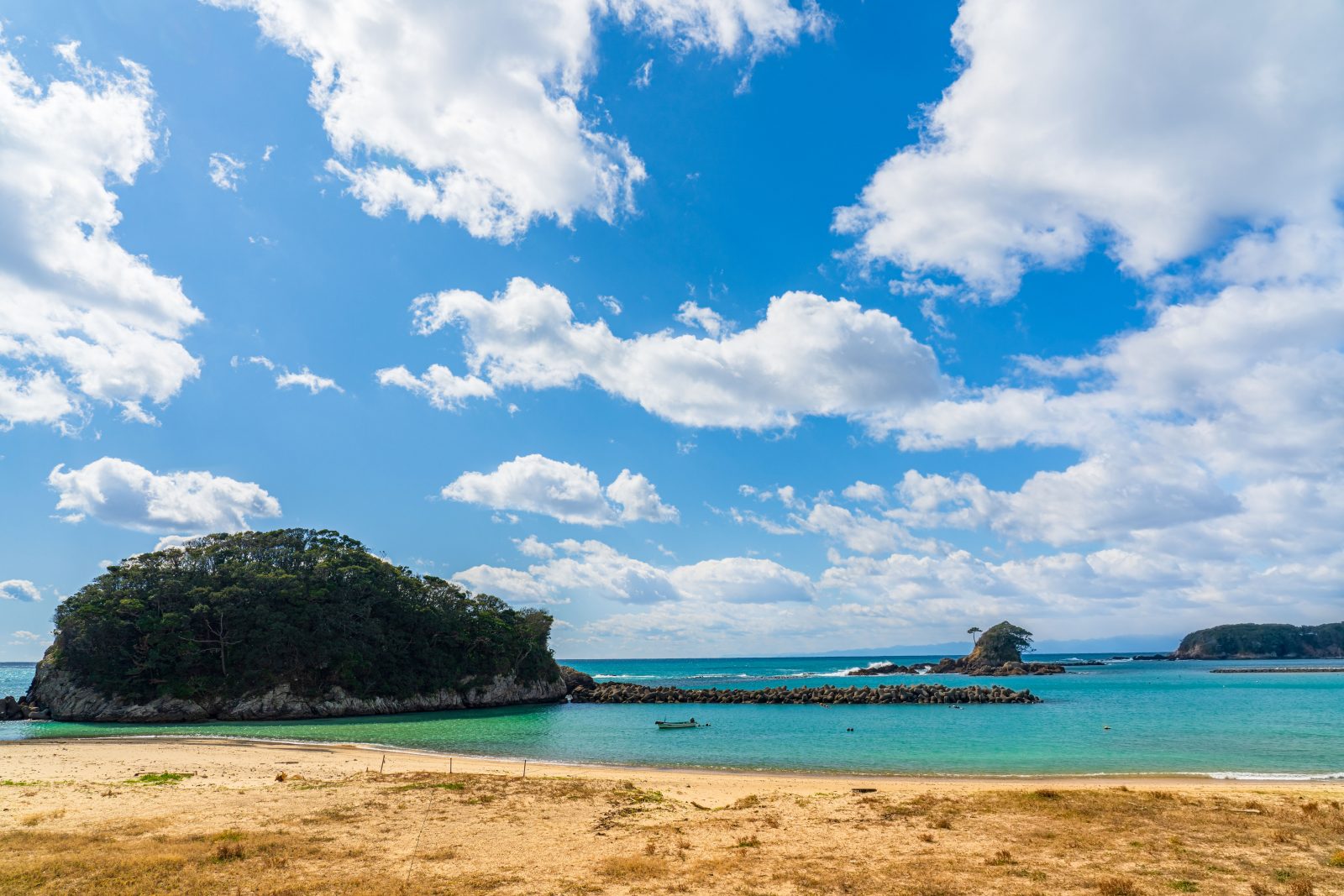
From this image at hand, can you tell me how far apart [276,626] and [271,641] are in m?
1.38

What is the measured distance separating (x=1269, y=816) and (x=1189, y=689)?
330 ft

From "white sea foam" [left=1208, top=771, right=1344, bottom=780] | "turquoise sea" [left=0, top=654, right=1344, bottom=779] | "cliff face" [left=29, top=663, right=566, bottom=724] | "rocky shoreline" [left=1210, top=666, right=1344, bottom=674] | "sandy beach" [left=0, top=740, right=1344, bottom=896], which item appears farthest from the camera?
"rocky shoreline" [left=1210, top=666, right=1344, bottom=674]

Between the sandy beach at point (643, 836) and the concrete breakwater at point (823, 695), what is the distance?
5668 cm

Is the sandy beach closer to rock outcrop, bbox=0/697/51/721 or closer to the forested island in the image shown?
the forested island

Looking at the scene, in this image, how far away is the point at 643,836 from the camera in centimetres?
1867

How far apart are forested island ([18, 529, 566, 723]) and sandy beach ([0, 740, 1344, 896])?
4197 cm

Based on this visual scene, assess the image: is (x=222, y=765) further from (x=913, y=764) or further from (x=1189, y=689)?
(x=1189, y=689)

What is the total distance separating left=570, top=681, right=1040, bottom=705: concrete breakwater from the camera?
83.2 metres

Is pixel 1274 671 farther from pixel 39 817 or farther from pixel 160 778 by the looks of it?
pixel 39 817

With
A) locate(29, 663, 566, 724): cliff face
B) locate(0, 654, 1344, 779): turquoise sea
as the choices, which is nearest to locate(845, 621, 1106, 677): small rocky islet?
locate(0, 654, 1344, 779): turquoise sea

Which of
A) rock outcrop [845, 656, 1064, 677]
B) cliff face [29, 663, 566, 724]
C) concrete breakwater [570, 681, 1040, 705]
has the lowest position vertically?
rock outcrop [845, 656, 1064, 677]

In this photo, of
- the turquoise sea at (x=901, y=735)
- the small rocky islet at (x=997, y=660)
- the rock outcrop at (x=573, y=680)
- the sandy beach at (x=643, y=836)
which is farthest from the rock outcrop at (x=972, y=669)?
the sandy beach at (x=643, y=836)

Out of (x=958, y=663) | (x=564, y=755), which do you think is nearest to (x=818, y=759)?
(x=564, y=755)

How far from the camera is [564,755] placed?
41.0m
